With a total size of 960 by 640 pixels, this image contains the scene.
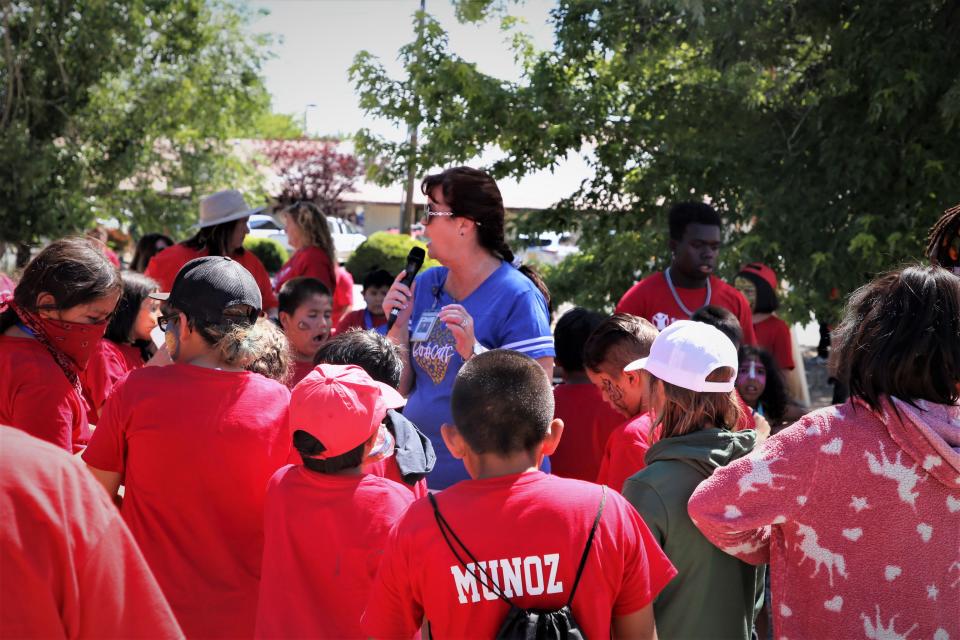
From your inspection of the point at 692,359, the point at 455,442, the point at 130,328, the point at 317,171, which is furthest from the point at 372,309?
the point at 317,171

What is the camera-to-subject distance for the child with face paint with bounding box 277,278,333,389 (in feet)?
17.7

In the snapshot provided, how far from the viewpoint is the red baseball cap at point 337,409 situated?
2.62m

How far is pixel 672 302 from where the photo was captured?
5328 mm

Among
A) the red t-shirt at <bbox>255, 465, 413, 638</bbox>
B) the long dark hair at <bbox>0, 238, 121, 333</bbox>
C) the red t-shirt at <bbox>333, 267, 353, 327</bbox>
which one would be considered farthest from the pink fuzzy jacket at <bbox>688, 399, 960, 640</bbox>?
the red t-shirt at <bbox>333, 267, 353, 327</bbox>

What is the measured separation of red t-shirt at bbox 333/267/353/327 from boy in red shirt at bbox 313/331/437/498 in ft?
13.6

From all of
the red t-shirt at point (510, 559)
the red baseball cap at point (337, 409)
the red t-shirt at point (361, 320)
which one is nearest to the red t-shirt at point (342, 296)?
the red t-shirt at point (361, 320)

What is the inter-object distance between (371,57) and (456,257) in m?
4.72

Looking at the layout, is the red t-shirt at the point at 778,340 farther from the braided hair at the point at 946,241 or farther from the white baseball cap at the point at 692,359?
the white baseball cap at the point at 692,359

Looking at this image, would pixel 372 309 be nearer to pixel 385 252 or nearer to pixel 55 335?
pixel 55 335

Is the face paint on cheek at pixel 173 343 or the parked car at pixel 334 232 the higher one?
the face paint on cheek at pixel 173 343

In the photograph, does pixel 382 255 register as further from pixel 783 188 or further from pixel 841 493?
pixel 841 493

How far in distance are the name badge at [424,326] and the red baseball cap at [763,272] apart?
3.64m

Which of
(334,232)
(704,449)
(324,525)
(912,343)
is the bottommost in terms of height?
(334,232)

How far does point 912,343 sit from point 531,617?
1160 mm
